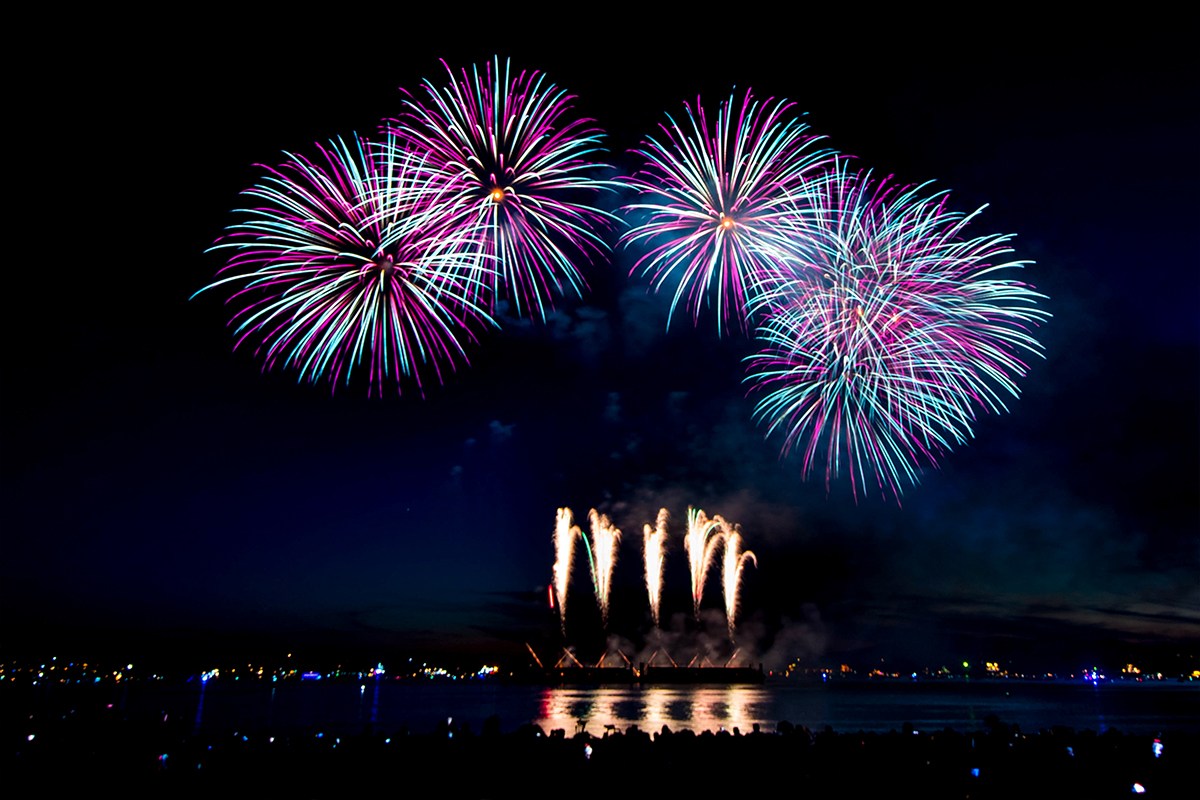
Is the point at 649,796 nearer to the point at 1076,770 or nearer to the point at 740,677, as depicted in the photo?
the point at 1076,770

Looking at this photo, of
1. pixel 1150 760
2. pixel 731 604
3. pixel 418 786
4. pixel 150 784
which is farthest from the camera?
→ pixel 731 604

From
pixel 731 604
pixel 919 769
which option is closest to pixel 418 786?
pixel 919 769

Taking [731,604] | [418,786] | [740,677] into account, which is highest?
Result: [731,604]

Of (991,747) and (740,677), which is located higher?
(991,747)

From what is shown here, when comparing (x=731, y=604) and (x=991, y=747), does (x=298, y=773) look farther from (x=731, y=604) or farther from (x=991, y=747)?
(x=731, y=604)

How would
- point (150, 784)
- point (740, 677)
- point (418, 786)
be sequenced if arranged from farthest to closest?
1. point (740, 677)
2. point (418, 786)
3. point (150, 784)

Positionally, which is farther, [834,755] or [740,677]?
[740,677]
